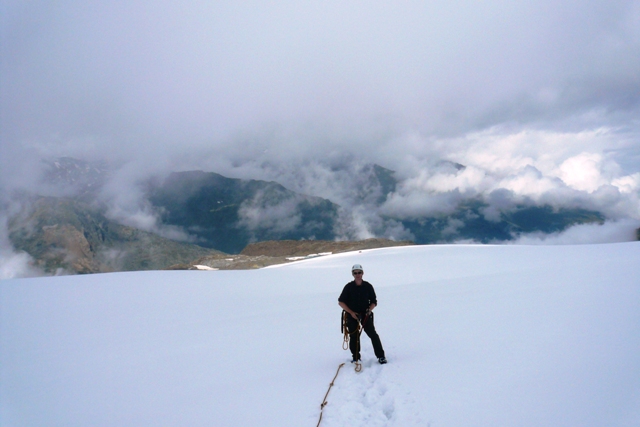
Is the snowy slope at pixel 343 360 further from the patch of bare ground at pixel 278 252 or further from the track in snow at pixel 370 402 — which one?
the patch of bare ground at pixel 278 252

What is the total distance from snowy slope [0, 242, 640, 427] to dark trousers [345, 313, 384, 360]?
38cm

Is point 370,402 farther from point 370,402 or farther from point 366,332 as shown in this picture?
point 366,332

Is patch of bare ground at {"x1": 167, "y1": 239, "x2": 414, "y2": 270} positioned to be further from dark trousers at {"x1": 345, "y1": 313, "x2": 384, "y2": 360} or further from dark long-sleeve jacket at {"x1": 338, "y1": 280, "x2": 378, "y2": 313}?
dark long-sleeve jacket at {"x1": 338, "y1": 280, "x2": 378, "y2": 313}

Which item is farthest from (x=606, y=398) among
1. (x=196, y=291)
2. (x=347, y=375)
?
(x=196, y=291)

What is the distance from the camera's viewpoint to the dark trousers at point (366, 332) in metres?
6.64

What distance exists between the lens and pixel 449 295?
12.1m

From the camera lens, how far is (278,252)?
90.1 meters

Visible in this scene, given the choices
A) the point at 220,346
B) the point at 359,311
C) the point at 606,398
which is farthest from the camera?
the point at 220,346

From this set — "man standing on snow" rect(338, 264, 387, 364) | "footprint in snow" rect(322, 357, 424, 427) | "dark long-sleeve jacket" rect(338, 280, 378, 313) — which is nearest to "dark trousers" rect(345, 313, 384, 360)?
"man standing on snow" rect(338, 264, 387, 364)

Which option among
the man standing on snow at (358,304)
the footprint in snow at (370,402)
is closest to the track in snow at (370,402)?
the footprint in snow at (370,402)

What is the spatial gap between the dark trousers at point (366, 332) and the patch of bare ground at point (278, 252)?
141ft

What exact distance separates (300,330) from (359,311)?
10.5ft

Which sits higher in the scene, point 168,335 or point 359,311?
point 359,311

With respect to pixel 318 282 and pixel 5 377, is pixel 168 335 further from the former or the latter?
pixel 318 282
